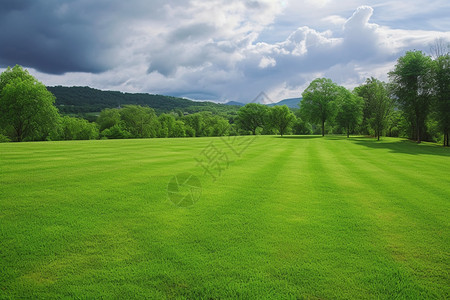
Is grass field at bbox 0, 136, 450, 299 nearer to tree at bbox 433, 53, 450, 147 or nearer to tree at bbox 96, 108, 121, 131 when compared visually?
tree at bbox 433, 53, 450, 147

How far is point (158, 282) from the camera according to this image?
13.8 ft

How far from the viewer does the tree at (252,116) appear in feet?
321

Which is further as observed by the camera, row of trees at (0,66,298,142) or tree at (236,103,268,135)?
tree at (236,103,268,135)

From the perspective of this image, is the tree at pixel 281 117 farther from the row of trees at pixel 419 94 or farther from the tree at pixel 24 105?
the tree at pixel 24 105

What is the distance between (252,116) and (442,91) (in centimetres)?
6640

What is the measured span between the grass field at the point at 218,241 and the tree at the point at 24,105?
1952 inches

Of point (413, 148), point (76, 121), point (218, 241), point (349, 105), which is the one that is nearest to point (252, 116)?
point (349, 105)

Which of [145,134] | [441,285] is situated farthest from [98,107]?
[441,285]

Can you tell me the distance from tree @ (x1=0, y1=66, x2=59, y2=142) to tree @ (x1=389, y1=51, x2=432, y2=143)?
71358 millimetres

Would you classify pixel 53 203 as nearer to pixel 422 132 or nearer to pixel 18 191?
pixel 18 191

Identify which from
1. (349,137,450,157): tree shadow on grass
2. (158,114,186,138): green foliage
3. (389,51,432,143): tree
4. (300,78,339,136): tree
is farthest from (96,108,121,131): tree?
(389,51,432,143): tree

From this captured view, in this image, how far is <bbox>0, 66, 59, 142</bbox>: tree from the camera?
1788 inches

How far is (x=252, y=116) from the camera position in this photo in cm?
9969

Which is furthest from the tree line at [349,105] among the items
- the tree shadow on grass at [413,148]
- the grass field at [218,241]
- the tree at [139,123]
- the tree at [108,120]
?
the grass field at [218,241]
